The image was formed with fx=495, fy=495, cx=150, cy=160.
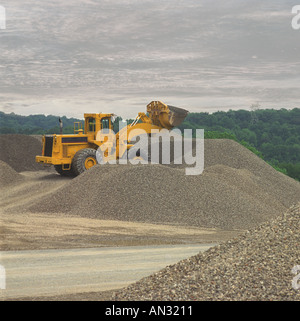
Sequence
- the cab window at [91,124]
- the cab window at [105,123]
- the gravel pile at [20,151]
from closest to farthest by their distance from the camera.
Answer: the cab window at [105,123]
the cab window at [91,124]
the gravel pile at [20,151]

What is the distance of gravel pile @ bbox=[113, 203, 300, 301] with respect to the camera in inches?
270

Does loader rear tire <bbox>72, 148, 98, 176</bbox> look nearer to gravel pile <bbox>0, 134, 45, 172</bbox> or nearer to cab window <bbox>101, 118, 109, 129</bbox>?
cab window <bbox>101, 118, 109, 129</bbox>

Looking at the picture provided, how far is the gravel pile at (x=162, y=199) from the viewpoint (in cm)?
1700

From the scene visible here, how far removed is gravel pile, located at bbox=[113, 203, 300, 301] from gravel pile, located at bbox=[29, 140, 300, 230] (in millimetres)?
8244

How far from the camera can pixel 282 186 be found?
81.6ft

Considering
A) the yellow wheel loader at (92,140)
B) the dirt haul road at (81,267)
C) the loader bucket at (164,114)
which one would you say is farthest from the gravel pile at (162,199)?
the loader bucket at (164,114)

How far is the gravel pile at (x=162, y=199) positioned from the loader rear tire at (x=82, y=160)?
98.7 inches

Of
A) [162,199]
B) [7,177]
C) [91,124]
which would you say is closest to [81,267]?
[162,199]

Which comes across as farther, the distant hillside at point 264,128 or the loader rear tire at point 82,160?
the distant hillside at point 264,128

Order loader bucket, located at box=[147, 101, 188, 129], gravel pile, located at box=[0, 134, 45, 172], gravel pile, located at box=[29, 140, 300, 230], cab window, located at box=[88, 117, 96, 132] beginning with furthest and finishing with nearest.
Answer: gravel pile, located at box=[0, 134, 45, 172] → loader bucket, located at box=[147, 101, 188, 129] → cab window, located at box=[88, 117, 96, 132] → gravel pile, located at box=[29, 140, 300, 230]

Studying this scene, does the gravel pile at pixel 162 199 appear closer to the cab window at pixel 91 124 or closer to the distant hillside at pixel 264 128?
the cab window at pixel 91 124

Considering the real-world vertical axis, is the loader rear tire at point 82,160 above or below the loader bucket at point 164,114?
below

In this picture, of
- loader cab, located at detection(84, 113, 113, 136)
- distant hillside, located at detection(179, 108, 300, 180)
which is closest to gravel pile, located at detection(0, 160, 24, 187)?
loader cab, located at detection(84, 113, 113, 136)
